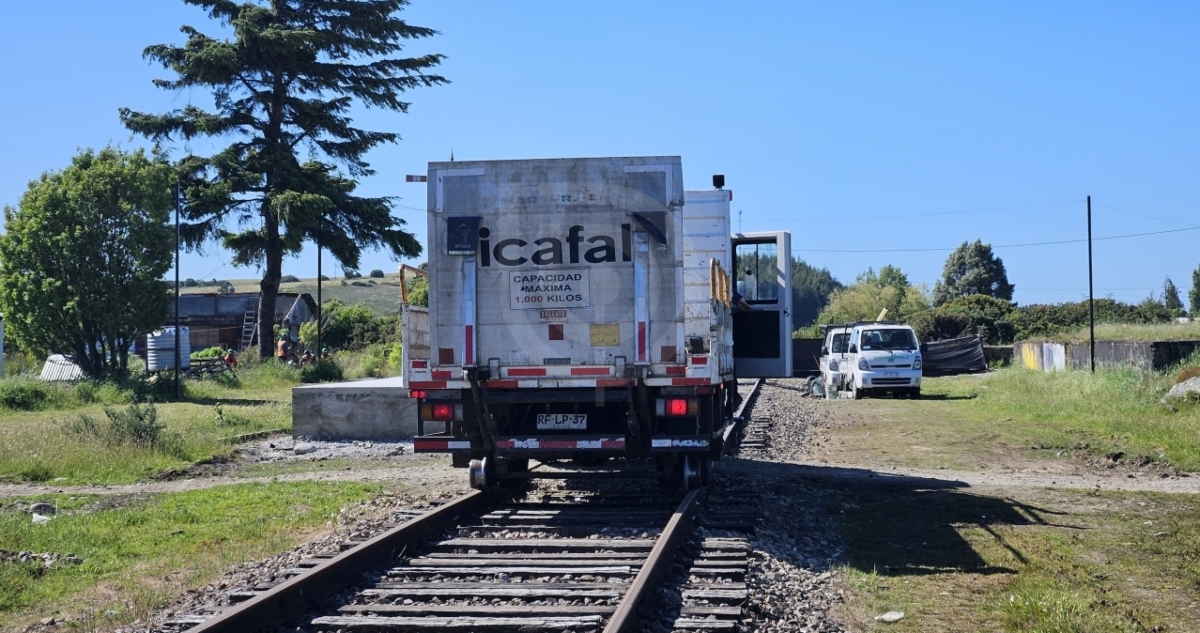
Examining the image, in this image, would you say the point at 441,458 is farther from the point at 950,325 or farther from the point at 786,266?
the point at 950,325

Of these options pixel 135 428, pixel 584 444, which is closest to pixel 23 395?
pixel 135 428

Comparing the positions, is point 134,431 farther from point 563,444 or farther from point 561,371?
point 561,371

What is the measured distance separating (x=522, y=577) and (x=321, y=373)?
3086 centimetres

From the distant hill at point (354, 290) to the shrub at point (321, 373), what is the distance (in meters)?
54.1

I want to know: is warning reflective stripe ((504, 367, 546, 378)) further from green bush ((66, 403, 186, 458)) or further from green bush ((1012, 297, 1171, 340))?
green bush ((1012, 297, 1171, 340))

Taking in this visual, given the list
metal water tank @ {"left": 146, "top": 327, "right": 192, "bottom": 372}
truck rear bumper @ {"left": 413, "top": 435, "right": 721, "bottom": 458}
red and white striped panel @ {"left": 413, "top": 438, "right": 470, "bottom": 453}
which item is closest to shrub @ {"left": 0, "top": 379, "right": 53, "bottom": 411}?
metal water tank @ {"left": 146, "top": 327, "right": 192, "bottom": 372}

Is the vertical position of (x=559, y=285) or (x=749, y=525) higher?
(x=559, y=285)

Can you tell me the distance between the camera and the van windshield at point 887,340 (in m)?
29.7

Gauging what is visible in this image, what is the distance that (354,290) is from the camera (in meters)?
114

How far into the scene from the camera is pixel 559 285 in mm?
10195

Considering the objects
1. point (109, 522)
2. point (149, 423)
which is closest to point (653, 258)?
point (109, 522)

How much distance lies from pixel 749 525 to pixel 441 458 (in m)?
7.49

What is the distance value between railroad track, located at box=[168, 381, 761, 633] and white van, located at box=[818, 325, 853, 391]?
72.1ft

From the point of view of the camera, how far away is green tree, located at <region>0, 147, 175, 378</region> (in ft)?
95.0
